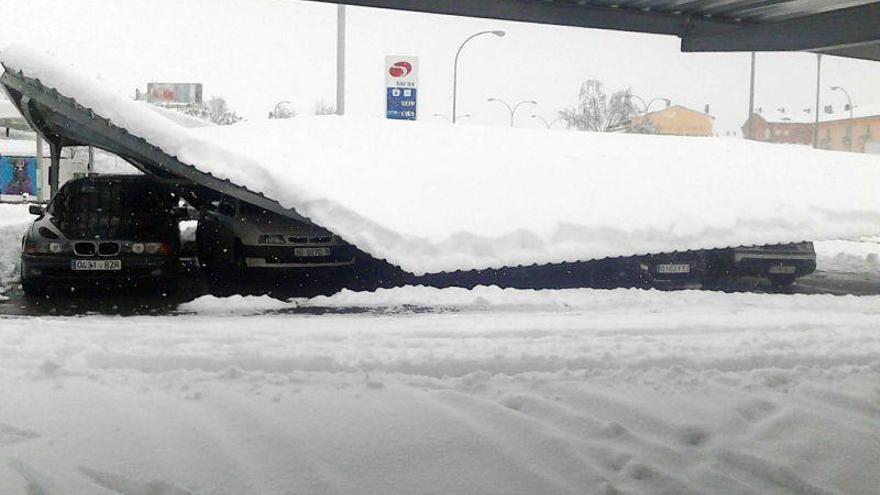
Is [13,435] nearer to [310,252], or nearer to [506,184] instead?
[310,252]

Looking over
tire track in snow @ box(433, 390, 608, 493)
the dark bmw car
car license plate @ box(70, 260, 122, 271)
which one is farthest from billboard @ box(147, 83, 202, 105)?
tire track in snow @ box(433, 390, 608, 493)

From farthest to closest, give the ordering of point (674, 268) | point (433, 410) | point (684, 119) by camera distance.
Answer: point (684, 119)
point (674, 268)
point (433, 410)

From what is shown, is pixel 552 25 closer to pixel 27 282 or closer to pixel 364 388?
pixel 364 388

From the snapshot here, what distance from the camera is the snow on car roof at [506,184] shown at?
31.3ft

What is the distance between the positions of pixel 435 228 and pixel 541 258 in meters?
1.47

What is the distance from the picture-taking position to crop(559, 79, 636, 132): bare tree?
6156 centimetres

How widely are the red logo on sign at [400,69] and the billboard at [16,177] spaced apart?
27.9 m

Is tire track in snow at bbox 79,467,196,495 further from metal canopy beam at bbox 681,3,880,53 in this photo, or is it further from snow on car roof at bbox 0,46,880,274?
metal canopy beam at bbox 681,3,880,53

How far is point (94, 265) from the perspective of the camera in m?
9.09

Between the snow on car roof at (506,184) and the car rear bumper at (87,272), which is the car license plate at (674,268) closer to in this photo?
the snow on car roof at (506,184)

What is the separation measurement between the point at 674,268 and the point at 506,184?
2734mm

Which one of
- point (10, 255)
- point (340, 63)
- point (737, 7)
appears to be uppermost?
point (340, 63)

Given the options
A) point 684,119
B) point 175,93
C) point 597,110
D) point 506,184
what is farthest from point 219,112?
point 506,184

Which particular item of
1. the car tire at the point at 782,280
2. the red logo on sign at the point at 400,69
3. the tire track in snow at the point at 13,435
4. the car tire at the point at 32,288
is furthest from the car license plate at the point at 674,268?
the red logo on sign at the point at 400,69
